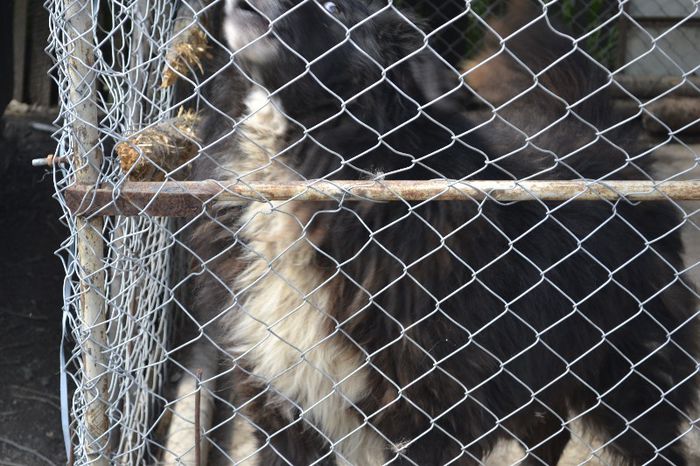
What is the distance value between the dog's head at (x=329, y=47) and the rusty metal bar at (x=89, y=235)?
0.41 metres

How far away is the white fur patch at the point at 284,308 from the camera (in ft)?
8.70

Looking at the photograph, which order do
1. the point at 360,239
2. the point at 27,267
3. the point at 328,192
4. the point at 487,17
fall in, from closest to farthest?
the point at 328,192
the point at 360,239
the point at 27,267
the point at 487,17

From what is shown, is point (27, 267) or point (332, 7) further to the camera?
point (27, 267)

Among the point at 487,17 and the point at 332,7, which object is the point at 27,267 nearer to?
the point at 332,7

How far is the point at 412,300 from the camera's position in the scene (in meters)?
2.66

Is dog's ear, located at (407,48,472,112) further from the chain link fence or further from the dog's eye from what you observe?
the dog's eye

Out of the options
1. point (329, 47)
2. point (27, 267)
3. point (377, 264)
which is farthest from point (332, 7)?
point (27, 267)

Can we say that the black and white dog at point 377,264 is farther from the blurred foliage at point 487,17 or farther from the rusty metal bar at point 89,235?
the blurred foliage at point 487,17

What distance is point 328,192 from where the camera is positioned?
2.36m

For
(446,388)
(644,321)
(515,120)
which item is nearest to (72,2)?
(446,388)

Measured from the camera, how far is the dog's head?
8.26 ft

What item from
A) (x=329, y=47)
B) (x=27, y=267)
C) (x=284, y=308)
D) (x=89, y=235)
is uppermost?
(x=329, y=47)

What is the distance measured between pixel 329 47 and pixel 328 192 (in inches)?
21.8

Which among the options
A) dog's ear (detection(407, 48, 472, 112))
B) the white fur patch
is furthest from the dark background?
dog's ear (detection(407, 48, 472, 112))
